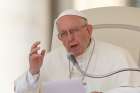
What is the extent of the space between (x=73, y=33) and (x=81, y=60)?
7.5 inches

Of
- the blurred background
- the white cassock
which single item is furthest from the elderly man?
the blurred background

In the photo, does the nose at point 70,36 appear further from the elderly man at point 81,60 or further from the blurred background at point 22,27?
the blurred background at point 22,27

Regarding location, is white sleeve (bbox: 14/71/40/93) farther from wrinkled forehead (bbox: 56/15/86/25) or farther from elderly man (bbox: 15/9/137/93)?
wrinkled forehead (bbox: 56/15/86/25)

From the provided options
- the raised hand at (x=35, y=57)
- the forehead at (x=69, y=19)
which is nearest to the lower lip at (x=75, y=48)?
the forehead at (x=69, y=19)

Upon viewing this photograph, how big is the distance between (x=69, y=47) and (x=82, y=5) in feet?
5.32

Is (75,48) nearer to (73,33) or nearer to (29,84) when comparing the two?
(73,33)

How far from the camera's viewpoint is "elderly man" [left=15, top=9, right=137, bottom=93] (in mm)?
1977

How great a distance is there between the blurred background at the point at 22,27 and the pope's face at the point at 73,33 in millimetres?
848

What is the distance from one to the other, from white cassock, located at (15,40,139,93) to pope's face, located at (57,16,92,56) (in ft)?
0.32

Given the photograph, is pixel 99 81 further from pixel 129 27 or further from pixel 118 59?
pixel 129 27

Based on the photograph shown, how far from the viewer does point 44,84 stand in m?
1.83

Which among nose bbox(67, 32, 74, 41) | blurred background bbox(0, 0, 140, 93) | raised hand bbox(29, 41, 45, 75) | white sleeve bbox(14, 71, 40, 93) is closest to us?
raised hand bbox(29, 41, 45, 75)

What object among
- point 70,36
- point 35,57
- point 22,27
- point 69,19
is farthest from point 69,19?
point 22,27

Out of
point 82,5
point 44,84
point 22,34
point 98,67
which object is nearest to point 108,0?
point 82,5
